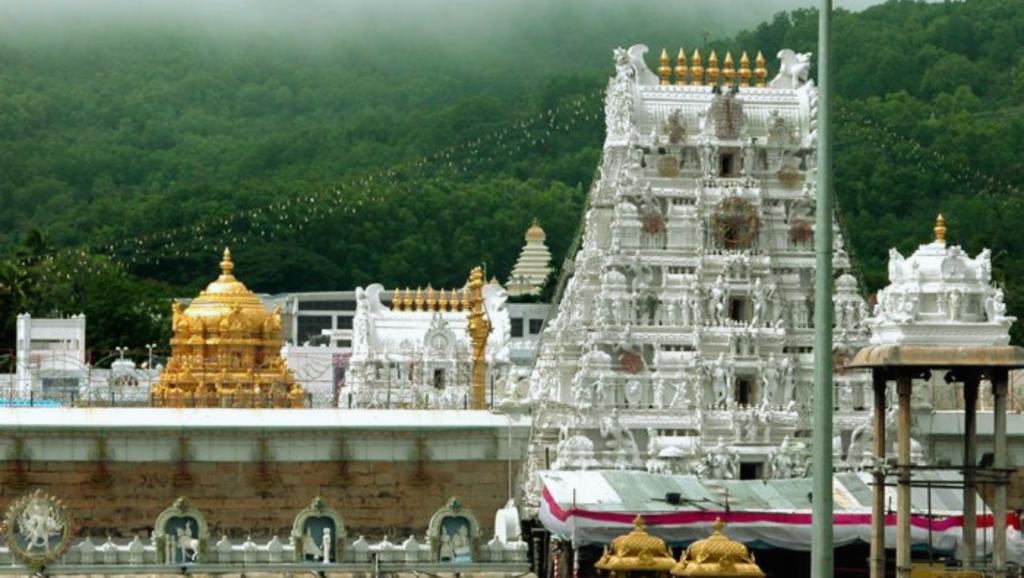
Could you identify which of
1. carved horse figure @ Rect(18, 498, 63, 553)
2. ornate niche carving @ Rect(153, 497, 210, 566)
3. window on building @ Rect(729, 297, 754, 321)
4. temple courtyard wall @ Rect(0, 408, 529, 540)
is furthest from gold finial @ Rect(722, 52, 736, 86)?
carved horse figure @ Rect(18, 498, 63, 553)

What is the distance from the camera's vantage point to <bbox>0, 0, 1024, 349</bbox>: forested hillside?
118 metres

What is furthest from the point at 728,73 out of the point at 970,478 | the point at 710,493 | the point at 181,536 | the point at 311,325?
the point at 311,325

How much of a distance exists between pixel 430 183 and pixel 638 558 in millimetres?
109129

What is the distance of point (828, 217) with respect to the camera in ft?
86.6

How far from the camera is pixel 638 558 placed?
38688 mm

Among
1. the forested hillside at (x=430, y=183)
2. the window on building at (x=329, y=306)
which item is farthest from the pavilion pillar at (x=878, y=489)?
the window on building at (x=329, y=306)

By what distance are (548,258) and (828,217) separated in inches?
4375

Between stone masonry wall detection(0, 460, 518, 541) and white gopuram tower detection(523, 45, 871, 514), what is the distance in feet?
6.43

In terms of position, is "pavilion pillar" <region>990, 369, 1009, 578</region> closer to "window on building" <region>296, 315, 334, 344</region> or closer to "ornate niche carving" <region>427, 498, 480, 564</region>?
"ornate niche carving" <region>427, 498, 480, 564</region>

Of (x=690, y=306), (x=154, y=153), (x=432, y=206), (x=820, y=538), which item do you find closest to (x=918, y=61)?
(x=432, y=206)

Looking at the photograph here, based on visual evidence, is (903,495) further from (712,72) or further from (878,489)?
(712,72)

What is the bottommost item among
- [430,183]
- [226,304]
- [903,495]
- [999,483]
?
[903,495]

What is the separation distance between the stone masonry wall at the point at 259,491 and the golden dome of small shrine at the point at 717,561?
17.2m

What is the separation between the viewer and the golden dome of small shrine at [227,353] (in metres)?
68.7
